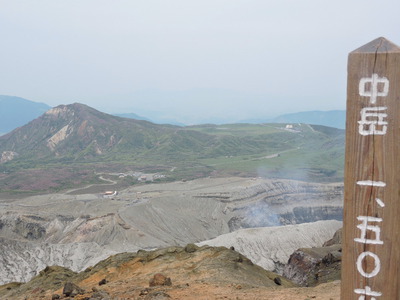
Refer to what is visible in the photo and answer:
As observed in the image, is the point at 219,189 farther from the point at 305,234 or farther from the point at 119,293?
the point at 119,293

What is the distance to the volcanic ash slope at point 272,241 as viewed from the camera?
29578 mm

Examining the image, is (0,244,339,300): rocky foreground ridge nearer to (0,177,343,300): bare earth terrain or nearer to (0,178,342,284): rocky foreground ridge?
(0,177,343,300): bare earth terrain

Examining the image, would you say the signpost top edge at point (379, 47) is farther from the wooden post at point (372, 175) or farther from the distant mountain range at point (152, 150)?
the distant mountain range at point (152, 150)

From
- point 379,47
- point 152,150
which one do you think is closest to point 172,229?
point 379,47

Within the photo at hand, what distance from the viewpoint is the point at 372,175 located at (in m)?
2.19

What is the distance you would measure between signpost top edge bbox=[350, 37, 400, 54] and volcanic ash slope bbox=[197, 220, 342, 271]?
27320 mm

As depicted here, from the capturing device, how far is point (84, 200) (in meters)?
54.0

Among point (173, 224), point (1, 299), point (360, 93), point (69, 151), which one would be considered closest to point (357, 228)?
point (360, 93)

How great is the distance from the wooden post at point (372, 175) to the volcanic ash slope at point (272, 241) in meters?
26.9

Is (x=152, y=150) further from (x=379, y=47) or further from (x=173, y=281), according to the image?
(x=379, y=47)

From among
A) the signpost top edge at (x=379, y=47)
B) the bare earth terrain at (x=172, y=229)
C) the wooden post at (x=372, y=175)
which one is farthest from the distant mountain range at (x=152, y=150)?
the signpost top edge at (x=379, y=47)

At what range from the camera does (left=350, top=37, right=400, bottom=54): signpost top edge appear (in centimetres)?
211

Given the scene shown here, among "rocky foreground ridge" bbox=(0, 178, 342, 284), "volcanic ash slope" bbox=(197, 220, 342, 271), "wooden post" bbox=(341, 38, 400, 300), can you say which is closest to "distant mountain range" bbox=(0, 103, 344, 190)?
"rocky foreground ridge" bbox=(0, 178, 342, 284)

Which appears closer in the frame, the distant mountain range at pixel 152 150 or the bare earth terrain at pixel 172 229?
the bare earth terrain at pixel 172 229
